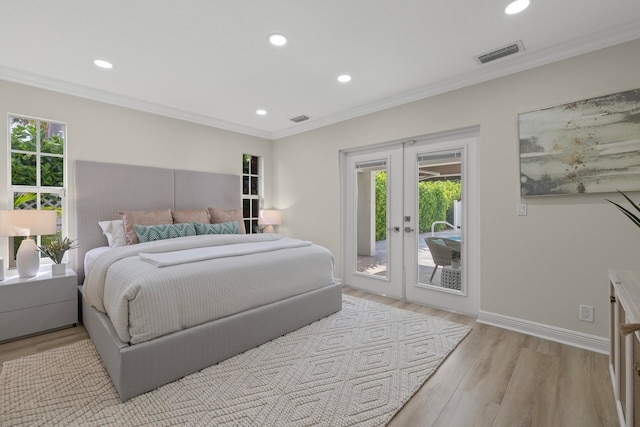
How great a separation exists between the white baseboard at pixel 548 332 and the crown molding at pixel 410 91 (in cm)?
228

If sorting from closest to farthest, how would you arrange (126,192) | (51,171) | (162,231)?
(51,171)
(162,231)
(126,192)

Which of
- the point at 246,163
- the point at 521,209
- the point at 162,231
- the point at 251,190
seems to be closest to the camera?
the point at 521,209

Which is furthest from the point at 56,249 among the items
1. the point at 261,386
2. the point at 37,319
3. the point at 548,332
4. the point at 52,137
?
the point at 548,332

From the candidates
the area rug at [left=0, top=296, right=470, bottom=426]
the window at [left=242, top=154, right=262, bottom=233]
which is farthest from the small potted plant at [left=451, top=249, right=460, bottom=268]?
the window at [left=242, top=154, right=262, bottom=233]

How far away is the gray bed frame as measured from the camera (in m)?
1.77

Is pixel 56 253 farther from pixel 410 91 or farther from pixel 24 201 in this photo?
pixel 410 91

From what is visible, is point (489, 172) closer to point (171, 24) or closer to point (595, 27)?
point (595, 27)

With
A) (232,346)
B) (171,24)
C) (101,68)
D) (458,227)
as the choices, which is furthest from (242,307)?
(101,68)

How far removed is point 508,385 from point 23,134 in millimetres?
4729

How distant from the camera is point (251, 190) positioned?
5020 mm

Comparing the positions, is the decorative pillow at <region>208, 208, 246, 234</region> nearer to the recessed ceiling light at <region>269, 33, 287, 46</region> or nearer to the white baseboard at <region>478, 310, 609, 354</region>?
the recessed ceiling light at <region>269, 33, 287, 46</region>

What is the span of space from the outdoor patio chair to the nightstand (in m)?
3.65

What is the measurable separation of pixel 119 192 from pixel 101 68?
1.34 metres

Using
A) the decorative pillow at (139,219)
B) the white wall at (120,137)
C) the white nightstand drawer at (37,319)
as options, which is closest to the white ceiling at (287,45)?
the white wall at (120,137)
